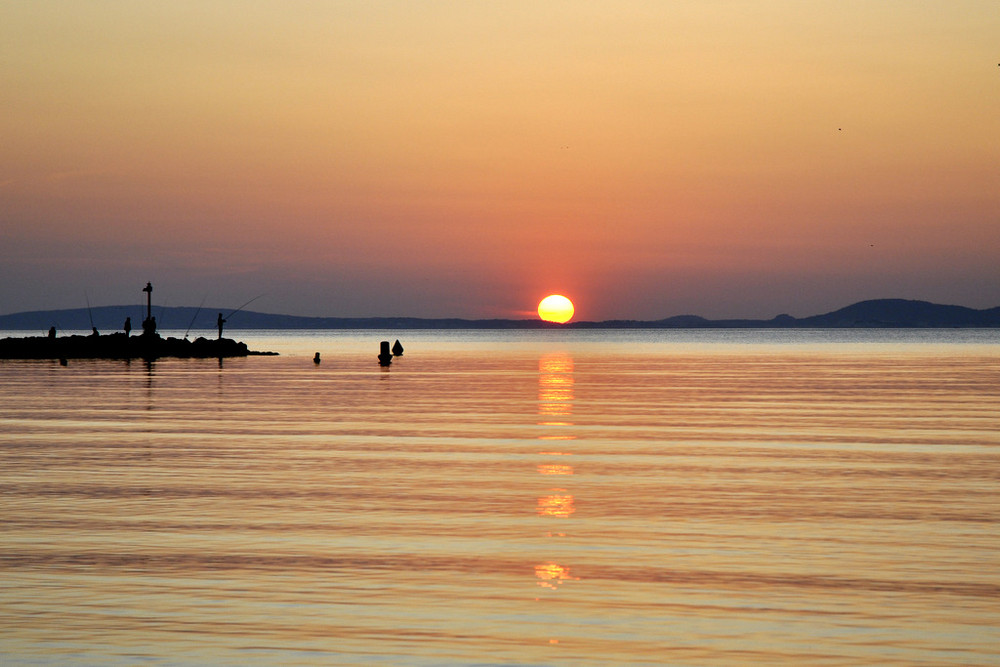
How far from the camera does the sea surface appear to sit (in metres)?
10.8

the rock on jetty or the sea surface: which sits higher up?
the rock on jetty

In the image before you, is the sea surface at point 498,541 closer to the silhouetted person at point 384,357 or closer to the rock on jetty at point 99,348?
the silhouetted person at point 384,357

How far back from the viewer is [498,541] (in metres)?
15.8

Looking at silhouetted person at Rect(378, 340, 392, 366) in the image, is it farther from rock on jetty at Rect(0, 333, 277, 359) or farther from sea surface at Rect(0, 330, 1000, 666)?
sea surface at Rect(0, 330, 1000, 666)

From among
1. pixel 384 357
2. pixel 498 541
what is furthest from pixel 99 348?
pixel 498 541

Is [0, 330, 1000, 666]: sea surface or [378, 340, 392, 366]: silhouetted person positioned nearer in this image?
[0, 330, 1000, 666]: sea surface

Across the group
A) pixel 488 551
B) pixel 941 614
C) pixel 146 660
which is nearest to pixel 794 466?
pixel 488 551

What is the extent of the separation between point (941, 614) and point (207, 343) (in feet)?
315

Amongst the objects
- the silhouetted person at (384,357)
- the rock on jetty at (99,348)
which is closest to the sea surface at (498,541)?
the silhouetted person at (384,357)

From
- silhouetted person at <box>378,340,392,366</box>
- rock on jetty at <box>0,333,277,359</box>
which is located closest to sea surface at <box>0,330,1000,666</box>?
silhouetted person at <box>378,340,392,366</box>

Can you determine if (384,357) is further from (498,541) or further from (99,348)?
(498,541)

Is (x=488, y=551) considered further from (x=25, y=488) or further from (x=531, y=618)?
(x=25, y=488)

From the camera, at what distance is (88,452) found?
85.6ft

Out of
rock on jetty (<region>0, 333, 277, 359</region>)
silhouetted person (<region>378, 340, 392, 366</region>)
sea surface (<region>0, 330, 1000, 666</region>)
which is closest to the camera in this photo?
sea surface (<region>0, 330, 1000, 666</region>)
